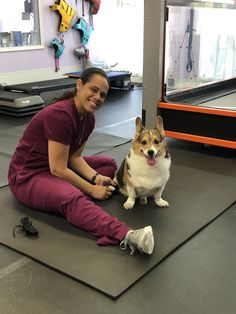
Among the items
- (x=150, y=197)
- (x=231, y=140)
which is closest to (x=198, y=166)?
(x=231, y=140)

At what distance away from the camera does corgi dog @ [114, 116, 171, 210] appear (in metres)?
2.30

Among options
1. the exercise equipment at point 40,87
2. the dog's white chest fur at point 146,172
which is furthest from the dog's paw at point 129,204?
the exercise equipment at point 40,87

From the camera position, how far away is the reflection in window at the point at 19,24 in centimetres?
655

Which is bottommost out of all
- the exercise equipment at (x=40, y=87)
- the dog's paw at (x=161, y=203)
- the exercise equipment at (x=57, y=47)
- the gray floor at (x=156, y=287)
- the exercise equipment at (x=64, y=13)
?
the gray floor at (x=156, y=287)

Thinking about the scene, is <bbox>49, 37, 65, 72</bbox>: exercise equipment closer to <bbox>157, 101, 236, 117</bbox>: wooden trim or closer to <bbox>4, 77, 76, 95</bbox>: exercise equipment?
<bbox>4, 77, 76, 95</bbox>: exercise equipment

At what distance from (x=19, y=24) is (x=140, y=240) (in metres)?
5.91

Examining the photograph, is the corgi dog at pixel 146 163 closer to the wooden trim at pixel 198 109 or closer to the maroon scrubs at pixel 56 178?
the maroon scrubs at pixel 56 178

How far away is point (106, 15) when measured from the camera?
7.84 m

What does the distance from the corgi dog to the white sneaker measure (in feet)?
1.61

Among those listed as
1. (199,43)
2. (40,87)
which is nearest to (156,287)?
(199,43)

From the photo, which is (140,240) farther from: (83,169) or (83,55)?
(83,55)

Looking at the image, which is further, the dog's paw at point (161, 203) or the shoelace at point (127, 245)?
the dog's paw at point (161, 203)

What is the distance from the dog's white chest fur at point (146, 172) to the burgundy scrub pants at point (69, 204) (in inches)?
12.6

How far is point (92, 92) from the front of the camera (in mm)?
2223
